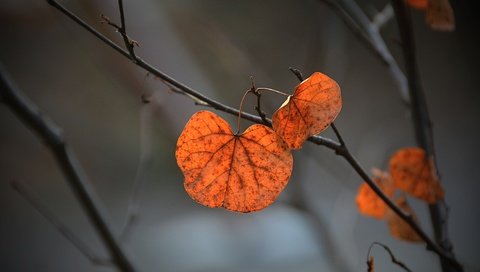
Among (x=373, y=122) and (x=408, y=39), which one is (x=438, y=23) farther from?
(x=373, y=122)

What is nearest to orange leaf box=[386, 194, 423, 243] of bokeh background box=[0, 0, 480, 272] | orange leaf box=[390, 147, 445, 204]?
orange leaf box=[390, 147, 445, 204]

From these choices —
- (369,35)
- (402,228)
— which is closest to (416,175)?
(402,228)

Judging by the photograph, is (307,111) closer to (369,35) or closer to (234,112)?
(234,112)

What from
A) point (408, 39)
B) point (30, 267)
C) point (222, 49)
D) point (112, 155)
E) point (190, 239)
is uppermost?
point (408, 39)

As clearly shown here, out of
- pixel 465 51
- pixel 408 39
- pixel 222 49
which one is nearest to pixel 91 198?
pixel 408 39

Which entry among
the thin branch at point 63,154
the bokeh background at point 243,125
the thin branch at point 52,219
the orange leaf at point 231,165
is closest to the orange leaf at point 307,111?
the orange leaf at point 231,165

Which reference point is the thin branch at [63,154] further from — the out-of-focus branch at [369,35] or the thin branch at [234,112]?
the out-of-focus branch at [369,35]

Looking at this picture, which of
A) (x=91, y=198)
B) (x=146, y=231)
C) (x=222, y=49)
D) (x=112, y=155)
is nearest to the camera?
(x=91, y=198)

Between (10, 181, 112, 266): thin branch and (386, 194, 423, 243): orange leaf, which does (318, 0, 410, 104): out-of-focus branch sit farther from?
Result: (10, 181, 112, 266): thin branch
